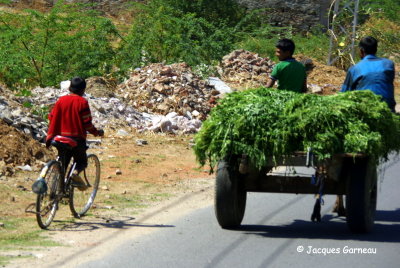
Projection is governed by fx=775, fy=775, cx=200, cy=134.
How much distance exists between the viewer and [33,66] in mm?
18984

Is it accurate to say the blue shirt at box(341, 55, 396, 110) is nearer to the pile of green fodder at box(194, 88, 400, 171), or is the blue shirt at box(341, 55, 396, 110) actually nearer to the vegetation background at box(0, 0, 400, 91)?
the pile of green fodder at box(194, 88, 400, 171)

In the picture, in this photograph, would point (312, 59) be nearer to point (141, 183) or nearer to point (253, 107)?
point (141, 183)

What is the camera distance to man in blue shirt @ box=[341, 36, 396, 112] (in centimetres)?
873

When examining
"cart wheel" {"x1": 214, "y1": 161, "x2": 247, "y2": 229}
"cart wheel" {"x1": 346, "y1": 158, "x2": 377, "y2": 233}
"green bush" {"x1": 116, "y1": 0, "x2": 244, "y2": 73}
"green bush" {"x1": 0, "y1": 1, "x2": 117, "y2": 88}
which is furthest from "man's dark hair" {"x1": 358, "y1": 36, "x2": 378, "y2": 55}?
"green bush" {"x1": 116, "y1": 0, "x2": 244, "y2": 73}

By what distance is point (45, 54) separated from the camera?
61.4 ft

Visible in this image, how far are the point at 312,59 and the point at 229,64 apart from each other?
18.2 ft

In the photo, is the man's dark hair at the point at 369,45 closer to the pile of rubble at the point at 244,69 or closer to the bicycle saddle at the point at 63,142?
the bicycle saddle at the point at 63,142

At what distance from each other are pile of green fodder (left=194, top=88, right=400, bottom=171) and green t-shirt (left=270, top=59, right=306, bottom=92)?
2.32 feet

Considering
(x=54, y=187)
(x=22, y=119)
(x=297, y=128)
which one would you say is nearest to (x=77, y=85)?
(x=54, y=187)

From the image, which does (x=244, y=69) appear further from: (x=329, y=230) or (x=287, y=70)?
(x=329, y=230)

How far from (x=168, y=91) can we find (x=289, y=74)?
28.4 ft

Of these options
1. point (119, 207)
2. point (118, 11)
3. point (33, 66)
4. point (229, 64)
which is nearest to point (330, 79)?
point (229, 64)

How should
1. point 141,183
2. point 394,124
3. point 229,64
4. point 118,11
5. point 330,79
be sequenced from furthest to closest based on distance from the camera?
point 118,11 < point 330,79 < point 229,64 < point 141,183 < point 394,124

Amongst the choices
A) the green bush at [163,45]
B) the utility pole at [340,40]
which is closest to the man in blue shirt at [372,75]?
the green bush at [163,45]
